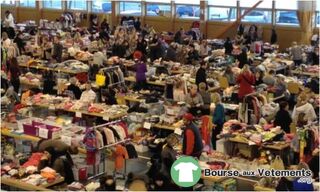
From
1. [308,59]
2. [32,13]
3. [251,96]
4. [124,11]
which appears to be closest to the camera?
[251,96]

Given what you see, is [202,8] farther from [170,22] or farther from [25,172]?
[25,172]

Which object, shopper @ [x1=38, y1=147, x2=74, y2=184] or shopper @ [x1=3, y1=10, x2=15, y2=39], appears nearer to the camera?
shopper @ [x1=38, y1=147, x2=74, y2=184]

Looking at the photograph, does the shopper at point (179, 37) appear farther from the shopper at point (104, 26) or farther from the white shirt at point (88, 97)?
the white shirt at point (88, 97)

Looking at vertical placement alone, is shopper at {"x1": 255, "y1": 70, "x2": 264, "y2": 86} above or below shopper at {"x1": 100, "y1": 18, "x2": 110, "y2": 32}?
below

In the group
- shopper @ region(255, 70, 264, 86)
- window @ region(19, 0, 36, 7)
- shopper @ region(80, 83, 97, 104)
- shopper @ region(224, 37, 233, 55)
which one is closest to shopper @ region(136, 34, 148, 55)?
shopper @ region(224, 37, 233, 55)

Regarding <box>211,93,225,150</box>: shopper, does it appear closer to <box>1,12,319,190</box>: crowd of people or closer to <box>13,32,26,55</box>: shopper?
<box>1,12,319,190</box>: crowd of people

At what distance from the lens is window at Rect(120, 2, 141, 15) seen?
3135 centimetres

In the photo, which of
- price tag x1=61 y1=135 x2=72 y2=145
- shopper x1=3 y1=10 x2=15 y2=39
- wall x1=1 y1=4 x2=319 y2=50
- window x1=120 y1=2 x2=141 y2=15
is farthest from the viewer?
window x1=120 y1=2 x2=141 y2=15

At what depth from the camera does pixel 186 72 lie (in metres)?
19.4

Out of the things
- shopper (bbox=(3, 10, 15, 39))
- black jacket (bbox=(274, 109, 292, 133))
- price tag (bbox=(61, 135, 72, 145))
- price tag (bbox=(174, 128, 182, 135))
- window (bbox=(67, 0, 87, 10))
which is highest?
window (bbox=(67, 0, 87, 10))

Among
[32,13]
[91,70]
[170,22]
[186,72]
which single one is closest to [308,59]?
[186,72]

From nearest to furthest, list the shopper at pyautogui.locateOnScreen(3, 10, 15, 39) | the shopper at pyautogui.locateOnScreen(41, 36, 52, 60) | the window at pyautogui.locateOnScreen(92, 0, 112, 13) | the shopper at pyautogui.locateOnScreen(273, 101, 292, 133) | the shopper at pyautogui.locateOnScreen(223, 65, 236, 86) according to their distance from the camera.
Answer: the shopper at pyautogui.locateOnScreen(273, 101, 292, 133) < the shopper at pyautogui.locateOnScreen(223, 65, 236, 86) < the shopper at pyautogui.locateOnScreen(41, 36, 52, 60) < the shopper at pyautogui.locateOnScreen(3, 10, 15, 39) < the window at pyautogui.locateOnScreen(92, 0, 112, 13)

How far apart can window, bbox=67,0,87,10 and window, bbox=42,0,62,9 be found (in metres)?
0.72

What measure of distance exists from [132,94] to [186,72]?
11.6ft
